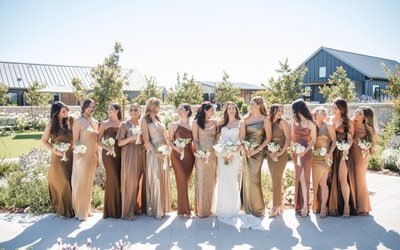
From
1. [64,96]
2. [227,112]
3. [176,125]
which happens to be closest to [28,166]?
[176,125]

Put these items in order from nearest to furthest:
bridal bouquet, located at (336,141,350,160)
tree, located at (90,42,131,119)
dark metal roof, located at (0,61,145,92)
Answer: bridal bouquet, located at (336,141,350,160), tree, located at (90,42,131,119), dark metal roof, located at (0,61,145,92)

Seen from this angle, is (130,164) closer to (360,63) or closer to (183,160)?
(183,160)

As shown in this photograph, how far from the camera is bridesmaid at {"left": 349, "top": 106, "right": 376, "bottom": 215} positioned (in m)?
6.48

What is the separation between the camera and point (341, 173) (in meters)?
6.45

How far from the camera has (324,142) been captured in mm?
6410

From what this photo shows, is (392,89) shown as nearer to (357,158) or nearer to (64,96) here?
(357,158)

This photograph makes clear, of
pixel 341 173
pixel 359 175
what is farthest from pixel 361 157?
pixel 341 173

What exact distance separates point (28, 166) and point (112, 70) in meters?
11.8

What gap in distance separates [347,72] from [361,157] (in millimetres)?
33527

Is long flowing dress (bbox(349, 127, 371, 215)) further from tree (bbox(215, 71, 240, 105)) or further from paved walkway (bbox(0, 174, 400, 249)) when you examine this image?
tree (bbox(215, 71, 240, 105))

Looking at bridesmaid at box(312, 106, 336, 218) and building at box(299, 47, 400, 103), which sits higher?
building at box(299, 47, 400, 103)

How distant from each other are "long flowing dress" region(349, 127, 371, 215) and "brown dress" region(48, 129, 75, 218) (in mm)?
6071

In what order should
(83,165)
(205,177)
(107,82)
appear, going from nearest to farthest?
1. (83,165)
2. (205,177)
3. (107,82)

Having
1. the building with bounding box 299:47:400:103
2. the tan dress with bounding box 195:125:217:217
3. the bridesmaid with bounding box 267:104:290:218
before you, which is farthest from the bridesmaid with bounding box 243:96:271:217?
the building with bounding box 299:47:400:103
